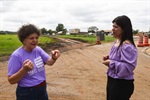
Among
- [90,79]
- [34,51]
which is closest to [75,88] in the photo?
[90,79]

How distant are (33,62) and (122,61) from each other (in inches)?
41.6

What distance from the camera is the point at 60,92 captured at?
7.43 metres

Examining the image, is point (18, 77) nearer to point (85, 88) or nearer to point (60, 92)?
point (60, 92)

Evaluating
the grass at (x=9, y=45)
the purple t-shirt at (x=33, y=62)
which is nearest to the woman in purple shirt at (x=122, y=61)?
the purple t-shirt at (x=33, y=62)

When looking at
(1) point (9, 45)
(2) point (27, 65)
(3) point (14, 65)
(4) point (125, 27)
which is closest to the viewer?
(2) point (27, 65)

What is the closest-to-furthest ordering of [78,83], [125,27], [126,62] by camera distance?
1. [126,62]
2. [125,27]
3. [78,83]

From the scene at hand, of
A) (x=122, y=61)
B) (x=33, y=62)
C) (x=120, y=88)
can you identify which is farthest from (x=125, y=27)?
(x=33, y=62)

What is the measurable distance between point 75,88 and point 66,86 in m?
0.34

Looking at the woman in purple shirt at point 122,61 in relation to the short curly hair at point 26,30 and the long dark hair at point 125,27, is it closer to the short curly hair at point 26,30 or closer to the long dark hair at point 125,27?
the long dark hair at point 125,27

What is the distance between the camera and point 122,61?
3.73 metres

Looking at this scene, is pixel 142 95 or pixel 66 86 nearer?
pixel 142 95

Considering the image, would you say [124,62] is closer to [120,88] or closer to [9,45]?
[120,88]

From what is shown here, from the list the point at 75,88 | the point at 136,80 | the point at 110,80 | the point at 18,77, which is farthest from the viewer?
the point at 136,80

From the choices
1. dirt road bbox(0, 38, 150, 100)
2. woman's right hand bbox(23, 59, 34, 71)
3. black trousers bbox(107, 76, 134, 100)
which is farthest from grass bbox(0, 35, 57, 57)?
woman's right hand bbox(23, 59, 34, 71)
